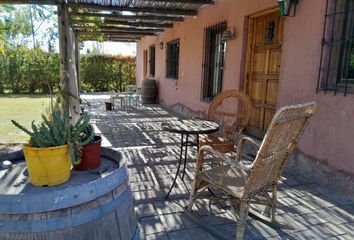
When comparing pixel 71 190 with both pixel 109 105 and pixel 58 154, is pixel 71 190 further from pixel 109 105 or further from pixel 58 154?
pixel 109 105

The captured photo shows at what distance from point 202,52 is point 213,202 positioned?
4.05 metres

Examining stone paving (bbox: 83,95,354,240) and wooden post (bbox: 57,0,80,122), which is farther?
wooden post (bbox: 57,0,80,122)

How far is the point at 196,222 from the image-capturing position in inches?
83.0

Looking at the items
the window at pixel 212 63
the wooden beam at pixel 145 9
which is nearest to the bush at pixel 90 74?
the wooden beam at pixel 145 9

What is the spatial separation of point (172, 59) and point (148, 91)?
5.31ft

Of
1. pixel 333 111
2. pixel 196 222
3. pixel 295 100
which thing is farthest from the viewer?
pixel 295 100

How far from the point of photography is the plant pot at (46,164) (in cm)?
122

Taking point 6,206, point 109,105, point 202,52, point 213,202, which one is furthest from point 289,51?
point 109,105

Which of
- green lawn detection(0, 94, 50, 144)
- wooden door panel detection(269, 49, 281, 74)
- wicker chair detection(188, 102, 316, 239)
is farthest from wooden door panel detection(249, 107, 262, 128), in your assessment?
green lawn detection(0, 94, 50, 144)

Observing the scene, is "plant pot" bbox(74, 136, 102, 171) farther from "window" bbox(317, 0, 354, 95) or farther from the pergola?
"window" bbox(317, 0, 354, 95)

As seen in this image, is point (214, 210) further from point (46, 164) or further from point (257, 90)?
point (257, 90)

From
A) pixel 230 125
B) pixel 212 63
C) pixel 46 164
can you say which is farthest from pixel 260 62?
pixel 46 164

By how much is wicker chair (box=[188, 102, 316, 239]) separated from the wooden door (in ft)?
6.47

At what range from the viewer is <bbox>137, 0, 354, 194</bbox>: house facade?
2711 millimetres
